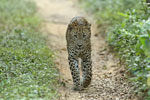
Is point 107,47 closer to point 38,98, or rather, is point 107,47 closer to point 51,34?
point 51,34

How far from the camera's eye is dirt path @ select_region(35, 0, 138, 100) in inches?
287

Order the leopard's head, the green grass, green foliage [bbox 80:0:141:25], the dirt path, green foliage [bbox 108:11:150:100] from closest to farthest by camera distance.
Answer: green foliage [bbox 108:11:150:100]
the green grass
the dirt path
the leopard's head
green foliage [bbox 80:0:141:25]

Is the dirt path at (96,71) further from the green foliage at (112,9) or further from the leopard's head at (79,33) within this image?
the leopard's head at (79,33)

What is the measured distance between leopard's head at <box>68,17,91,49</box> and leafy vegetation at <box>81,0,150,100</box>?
75cm

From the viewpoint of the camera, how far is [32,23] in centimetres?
1289

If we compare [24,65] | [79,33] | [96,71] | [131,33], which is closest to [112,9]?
[96,71]

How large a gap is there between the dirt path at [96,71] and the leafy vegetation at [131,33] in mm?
346

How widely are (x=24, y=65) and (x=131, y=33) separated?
2.46 metres

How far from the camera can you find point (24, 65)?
7.48m

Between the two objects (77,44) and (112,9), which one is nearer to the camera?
(77,44)

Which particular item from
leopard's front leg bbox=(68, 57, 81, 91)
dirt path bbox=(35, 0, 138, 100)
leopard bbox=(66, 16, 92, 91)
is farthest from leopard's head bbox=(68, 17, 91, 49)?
dirt path bbox=(35, 0, 138, 100)

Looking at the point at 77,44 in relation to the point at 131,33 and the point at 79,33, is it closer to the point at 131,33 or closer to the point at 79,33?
the point at 79,33

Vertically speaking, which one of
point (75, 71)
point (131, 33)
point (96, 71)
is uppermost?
point (131, 33)

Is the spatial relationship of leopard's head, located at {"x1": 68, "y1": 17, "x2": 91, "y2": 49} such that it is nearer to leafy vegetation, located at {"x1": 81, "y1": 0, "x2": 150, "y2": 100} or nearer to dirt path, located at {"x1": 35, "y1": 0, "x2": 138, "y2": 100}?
leafy vegetation, located at {"x1": 81, "y1": 0, "x2": 150, "y2": 100}
